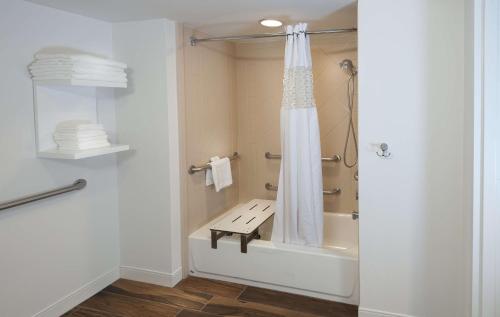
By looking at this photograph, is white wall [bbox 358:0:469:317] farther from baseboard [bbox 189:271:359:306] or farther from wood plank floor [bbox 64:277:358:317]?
wood plank floor [bbox 64:277:358:317]

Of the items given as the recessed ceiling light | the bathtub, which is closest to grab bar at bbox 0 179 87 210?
the bathtub

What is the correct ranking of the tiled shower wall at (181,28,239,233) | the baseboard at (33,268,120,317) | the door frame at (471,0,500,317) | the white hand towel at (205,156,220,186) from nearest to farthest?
the door frame at (471,0,500,317), the baseboard at (33,268,120,317), the tiled shower wall at (181,28,239,233), the white hand towel at (205,156,220,186)

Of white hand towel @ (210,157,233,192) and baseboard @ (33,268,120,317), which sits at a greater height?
white hand towel @ (210,157,233,192)

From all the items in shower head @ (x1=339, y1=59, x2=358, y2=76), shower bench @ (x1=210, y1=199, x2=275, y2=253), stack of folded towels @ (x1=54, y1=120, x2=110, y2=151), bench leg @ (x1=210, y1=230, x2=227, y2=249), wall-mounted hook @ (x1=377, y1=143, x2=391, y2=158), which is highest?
shower head @ (x1=339, y1=59, x2=358, y2=76)

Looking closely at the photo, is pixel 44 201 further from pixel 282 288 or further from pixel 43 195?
pixel 282 288

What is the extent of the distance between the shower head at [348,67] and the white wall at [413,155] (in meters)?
0.87

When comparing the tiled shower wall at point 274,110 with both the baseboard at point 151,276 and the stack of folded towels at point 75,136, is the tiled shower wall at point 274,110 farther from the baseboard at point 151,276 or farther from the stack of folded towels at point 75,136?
the stack of folded towels at point 75,136

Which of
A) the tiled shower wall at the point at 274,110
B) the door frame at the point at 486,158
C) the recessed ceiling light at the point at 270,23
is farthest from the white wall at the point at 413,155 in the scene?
the tiled shower wall at the point at 274,110

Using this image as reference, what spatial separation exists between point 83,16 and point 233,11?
1002 mm

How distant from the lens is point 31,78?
7.38ft

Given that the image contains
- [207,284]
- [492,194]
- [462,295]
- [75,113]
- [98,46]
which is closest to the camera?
[492,194]

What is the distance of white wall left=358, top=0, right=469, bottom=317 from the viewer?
6.93 ft

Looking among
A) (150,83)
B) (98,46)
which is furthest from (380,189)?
(98,46)

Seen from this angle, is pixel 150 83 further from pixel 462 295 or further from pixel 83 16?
pixel 462 295
